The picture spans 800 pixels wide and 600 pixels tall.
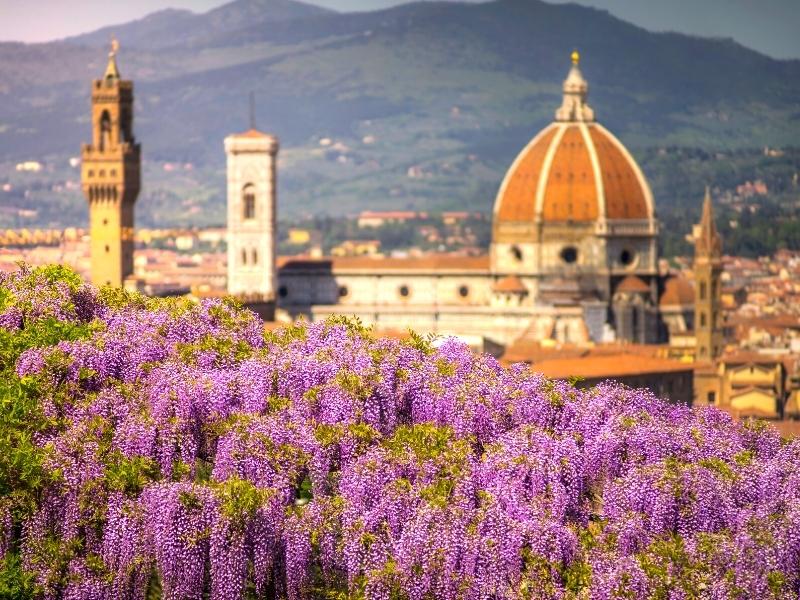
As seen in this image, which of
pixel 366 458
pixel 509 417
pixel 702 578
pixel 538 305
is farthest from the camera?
pixel 538 305

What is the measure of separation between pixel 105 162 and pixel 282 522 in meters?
92.5

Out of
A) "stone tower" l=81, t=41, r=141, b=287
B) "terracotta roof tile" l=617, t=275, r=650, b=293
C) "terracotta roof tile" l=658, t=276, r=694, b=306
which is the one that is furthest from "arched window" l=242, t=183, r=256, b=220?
"terracotta roof tile" l=658, t=276, r=694, b=306

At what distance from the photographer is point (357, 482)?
32.3 meters

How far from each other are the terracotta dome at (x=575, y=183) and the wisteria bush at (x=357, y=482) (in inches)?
3444

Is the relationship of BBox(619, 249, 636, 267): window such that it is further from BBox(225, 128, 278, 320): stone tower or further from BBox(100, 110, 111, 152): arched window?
BBox(100, 110, 111, 152): arched window

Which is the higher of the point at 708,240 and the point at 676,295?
the point at 708,240

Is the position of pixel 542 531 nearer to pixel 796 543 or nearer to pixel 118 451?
pixel 796 543

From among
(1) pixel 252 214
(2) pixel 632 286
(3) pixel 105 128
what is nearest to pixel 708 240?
(2) pixel 632 286

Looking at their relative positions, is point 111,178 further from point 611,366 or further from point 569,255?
point 611,366

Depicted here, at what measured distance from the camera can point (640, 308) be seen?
399ft

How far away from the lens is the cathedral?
122 meters

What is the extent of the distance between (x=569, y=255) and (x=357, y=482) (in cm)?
9312

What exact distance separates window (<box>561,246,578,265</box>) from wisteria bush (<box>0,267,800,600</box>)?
287 ft

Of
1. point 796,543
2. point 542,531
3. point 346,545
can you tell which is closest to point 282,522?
point 346,545
